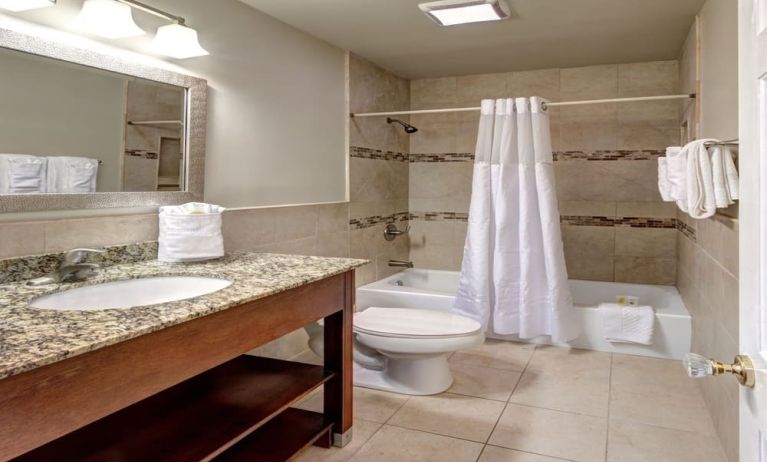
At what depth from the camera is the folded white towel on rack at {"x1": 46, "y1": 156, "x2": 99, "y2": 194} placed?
170 cm

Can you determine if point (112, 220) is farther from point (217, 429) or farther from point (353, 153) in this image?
point (353, 153)

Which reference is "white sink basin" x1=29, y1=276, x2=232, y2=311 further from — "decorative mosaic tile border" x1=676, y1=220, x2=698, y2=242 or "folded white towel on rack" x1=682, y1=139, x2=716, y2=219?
"decorative mosaic tile border" x1=676, y1=220, x2=698, y2=242

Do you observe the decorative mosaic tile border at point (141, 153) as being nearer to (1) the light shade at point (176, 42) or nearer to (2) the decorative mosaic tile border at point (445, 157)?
(1) the light shade at point (176, 42)

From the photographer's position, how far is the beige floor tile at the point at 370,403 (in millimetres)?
2338

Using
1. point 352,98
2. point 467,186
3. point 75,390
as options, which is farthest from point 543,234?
point 75,390

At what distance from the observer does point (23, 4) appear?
5.24 feet

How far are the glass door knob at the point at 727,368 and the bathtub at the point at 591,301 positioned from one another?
245 cm

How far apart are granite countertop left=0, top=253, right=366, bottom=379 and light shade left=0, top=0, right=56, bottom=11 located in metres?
0.84

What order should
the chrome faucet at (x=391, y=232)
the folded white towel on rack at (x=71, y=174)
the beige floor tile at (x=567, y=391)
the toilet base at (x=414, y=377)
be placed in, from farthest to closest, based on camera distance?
the chrome faucet at (x=391, y=232), the toilet base at (x=414, y=377), the beige floor tile at (x=567, y=391), the folded white towel on rack at (x=71, y=174)

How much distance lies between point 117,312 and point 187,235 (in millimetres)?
767

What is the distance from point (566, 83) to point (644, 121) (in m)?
0.63

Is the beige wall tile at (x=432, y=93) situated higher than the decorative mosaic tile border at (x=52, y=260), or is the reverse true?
the beige wall tile at (x=432, y=93)

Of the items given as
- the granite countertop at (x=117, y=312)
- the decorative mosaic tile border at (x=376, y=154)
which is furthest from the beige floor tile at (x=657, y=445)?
the decorative mosaic tile border at (x=376, y=154)

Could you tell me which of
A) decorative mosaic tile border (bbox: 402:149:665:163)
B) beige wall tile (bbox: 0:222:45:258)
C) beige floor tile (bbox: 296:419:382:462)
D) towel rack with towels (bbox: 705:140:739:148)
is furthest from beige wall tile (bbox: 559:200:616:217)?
beige wall tile (bbox: 0:222:45:258)
